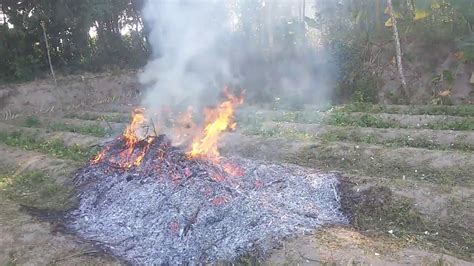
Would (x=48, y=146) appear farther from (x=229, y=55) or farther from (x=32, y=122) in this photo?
(x=229, y=55)

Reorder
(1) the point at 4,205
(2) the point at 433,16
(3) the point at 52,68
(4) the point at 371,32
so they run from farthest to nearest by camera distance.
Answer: (3) the point at 52,68 → (4) the point at 371,32 → (2) the point at 433,16 → (1) the point at 4,205

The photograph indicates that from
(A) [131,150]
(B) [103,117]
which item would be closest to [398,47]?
(A) [131,150]

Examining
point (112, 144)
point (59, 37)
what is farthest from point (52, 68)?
point (112, 144)

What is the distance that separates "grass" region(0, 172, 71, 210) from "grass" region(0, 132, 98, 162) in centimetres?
133

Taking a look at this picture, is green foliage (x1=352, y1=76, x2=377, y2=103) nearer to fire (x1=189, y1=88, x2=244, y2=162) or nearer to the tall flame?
fire (x1=189, y1=88, x2=244, y2=162)

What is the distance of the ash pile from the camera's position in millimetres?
7227

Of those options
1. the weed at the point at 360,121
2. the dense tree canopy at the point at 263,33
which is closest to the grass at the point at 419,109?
the weed at the point at 360,121

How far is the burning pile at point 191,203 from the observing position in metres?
7.25

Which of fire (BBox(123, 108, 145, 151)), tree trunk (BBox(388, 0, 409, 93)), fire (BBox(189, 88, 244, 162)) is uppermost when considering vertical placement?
tree trunk (BBox(388, 0, 409, 93))

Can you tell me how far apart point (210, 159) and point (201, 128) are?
3.11 metres

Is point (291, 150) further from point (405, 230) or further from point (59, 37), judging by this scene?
point (59, 37)

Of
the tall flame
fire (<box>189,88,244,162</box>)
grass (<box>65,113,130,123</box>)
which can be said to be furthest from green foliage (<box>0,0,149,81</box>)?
the tall flame

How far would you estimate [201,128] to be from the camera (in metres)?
12.5

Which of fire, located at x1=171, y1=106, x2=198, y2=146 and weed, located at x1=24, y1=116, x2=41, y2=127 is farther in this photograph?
weed, located at x1=24, y1=116, x2=41, y2=127
